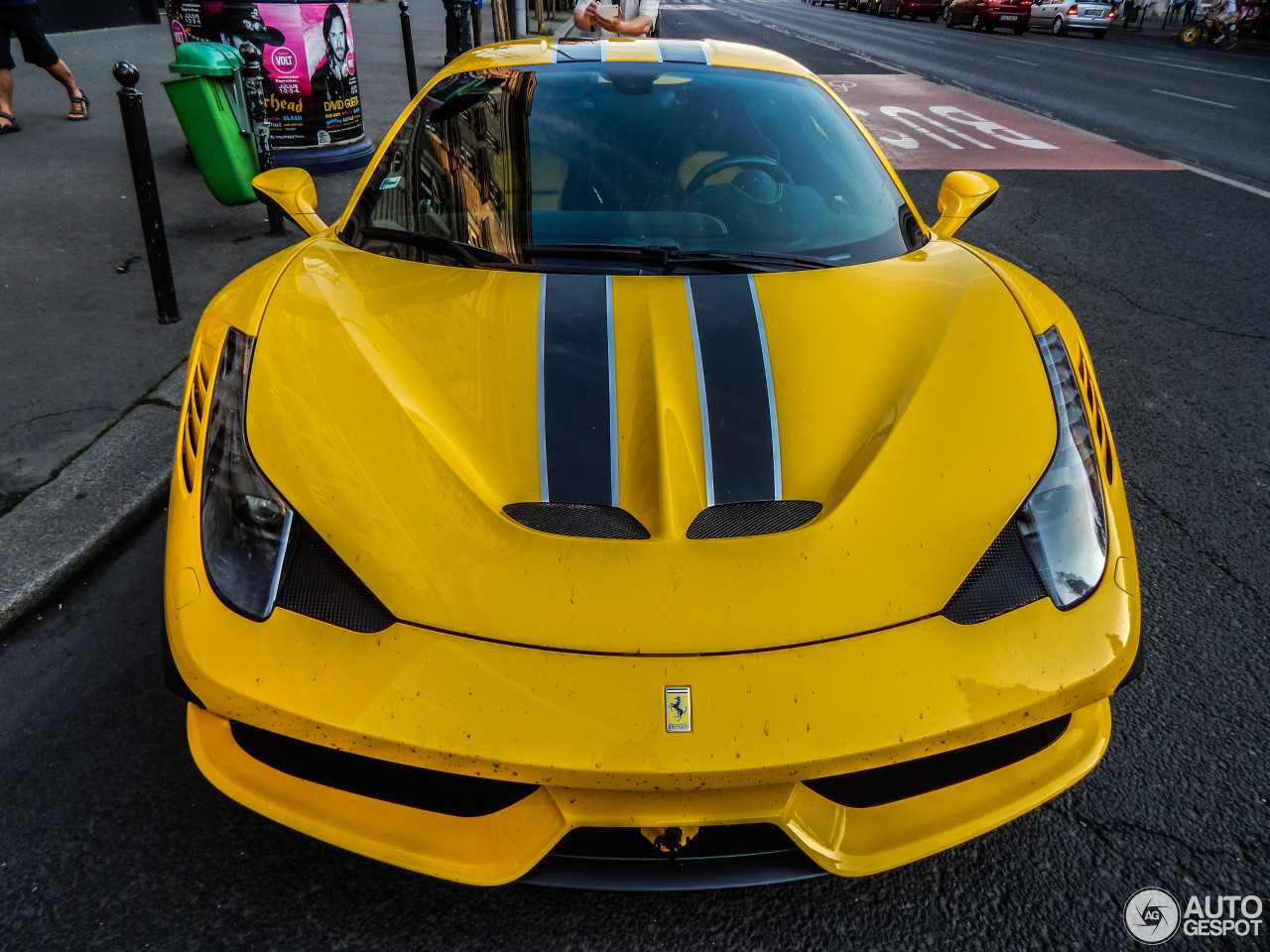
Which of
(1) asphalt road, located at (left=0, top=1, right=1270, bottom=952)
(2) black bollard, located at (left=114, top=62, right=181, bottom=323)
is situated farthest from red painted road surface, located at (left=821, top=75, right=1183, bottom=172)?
(1) asphalt road, located at (left=0, top=1, right=1270, bottom=952)

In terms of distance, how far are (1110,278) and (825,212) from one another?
137 inches

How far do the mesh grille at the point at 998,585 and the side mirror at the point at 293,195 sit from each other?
2022mm

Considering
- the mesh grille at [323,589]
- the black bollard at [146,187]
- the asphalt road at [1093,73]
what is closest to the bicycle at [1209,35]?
the asphalt road at [1093,73]

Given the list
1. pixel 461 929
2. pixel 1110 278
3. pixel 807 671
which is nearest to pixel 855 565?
pixel 807 671

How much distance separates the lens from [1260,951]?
156 centimetres

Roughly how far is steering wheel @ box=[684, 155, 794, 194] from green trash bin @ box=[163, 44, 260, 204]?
3216 millimetres

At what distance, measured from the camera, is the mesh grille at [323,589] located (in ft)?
4.83

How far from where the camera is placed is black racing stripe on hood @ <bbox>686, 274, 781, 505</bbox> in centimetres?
167

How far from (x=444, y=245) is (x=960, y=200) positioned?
1569 millimetres

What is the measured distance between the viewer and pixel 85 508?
273 cm

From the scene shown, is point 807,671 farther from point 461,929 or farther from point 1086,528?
point 461,929

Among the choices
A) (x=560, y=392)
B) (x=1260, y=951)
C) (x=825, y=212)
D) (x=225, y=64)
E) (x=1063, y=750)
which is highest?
(x=225, y=64)

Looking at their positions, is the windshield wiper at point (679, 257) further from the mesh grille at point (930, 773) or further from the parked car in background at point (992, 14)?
the parked car in background at point (992, 14)

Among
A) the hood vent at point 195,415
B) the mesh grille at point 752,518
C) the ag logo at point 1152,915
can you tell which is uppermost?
the hood vent at point 195,415
